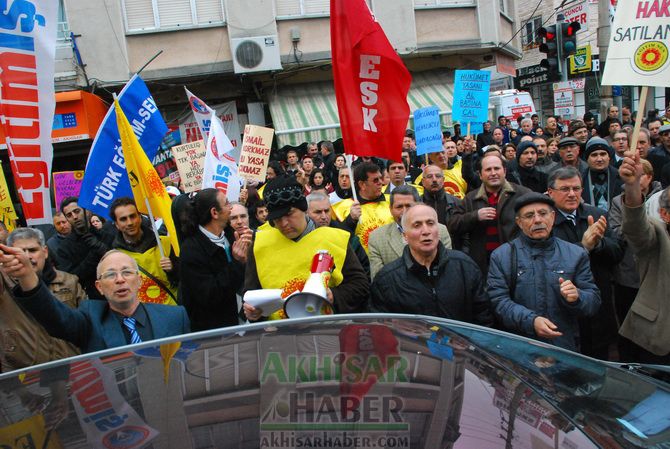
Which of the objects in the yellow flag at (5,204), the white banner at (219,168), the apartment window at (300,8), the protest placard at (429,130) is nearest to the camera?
the yellow flag at (5,204)

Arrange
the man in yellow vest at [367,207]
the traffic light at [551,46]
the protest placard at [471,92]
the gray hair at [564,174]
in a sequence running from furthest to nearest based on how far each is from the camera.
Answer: the traffic light at [551,46] → the protest placard at [471,92] → the man in yellow vest at [367,207] → the gray hair at [564,174]

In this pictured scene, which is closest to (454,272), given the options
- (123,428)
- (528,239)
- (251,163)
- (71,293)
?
(528,239)

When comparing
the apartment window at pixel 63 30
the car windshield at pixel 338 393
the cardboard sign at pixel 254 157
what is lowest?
the car windshield at pixel 338 393

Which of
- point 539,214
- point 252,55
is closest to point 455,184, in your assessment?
point 539,214

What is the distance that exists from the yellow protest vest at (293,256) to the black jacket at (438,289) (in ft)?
1.00

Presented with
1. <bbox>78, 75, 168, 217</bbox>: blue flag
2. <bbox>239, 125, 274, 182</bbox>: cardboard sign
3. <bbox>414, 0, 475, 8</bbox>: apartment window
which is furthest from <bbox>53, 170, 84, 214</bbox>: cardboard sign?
<bbox>414, 0, 475, 8</bbox>: apartment window

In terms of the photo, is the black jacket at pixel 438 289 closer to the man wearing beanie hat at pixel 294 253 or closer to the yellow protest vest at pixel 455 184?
the man wearing beanie hat at pixel 294 253

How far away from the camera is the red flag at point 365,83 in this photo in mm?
4996

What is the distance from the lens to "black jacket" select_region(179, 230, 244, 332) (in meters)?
4.11

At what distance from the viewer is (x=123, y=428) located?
1.50 m

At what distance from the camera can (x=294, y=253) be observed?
3.58 meters

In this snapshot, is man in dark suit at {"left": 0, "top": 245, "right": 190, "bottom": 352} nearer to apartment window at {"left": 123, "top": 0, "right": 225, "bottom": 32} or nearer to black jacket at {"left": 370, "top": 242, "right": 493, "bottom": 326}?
black jacket at {"left": 370, "top": 242, "right": 493, "bottom": 326}

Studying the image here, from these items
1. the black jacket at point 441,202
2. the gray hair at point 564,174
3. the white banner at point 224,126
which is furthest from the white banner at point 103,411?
the white banner at point 224,126

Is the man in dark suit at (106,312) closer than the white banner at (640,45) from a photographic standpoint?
Yes
